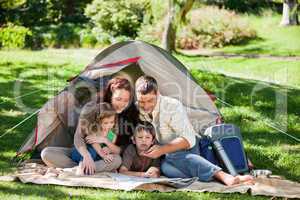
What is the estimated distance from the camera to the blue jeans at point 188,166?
4688 mm

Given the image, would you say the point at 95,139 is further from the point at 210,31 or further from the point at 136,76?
the point at 210,31

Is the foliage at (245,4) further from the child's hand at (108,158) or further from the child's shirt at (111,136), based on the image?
the child's hand at (108,158)

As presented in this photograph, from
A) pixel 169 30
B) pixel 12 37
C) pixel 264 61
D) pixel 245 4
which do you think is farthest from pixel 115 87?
pixel 245 4

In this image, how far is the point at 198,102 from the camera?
19.8 feet

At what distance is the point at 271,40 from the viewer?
20.0m

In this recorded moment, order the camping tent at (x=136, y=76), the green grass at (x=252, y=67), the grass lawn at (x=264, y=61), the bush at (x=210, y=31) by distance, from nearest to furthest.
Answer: the camping tent at (x=136, y=76)
the green grass at (x=252, y=67)
the grass lawn at (x=264, y=61)
the bush at (x=210, y=31)

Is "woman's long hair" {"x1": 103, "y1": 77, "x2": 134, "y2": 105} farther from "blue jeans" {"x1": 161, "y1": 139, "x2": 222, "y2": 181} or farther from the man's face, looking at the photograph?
"blue jeans" {"x1": 161, "y1": 139, "x2": 222, "y2": 181}

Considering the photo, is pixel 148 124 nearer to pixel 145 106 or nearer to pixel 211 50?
pixel 145 106

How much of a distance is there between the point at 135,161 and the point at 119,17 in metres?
14.4

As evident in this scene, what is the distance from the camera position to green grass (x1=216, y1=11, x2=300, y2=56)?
1761 cm

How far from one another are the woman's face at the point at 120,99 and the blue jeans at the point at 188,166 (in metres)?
0.61

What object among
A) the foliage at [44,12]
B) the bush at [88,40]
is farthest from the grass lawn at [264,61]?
the foliage at [44,12]

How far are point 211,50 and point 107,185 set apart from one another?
1400 centimetres

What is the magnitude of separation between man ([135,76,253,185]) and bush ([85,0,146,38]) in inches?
563
